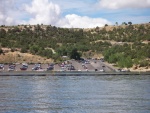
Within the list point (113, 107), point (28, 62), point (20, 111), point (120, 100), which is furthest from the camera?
point (28, 62)

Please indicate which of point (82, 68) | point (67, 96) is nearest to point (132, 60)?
point (82, 68)

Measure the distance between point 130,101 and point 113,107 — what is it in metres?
8.06

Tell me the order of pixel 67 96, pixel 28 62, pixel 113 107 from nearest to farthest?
pixel 113 107 → pixel 67 96 → pixel 28 62

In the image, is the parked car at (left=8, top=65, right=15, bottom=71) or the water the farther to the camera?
the parked car at (left=8, top=65, right=15, bottom=71)

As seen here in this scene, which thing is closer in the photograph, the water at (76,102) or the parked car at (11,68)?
the water at (76,102)

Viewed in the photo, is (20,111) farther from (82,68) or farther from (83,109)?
(82,68)

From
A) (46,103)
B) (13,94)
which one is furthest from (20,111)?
(13,94)

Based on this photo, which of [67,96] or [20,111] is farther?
[67,96]

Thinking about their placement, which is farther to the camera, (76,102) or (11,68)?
(11,68)

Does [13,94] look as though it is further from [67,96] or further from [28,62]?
[28,62]

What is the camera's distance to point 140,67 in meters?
176

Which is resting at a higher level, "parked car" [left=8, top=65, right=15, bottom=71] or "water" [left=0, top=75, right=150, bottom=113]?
"parked car" [left=8, top=65, right=15, bottom=71]

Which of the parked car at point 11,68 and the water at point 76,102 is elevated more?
the parked car at point 11,68

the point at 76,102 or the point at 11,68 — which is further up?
the point at 11,68
